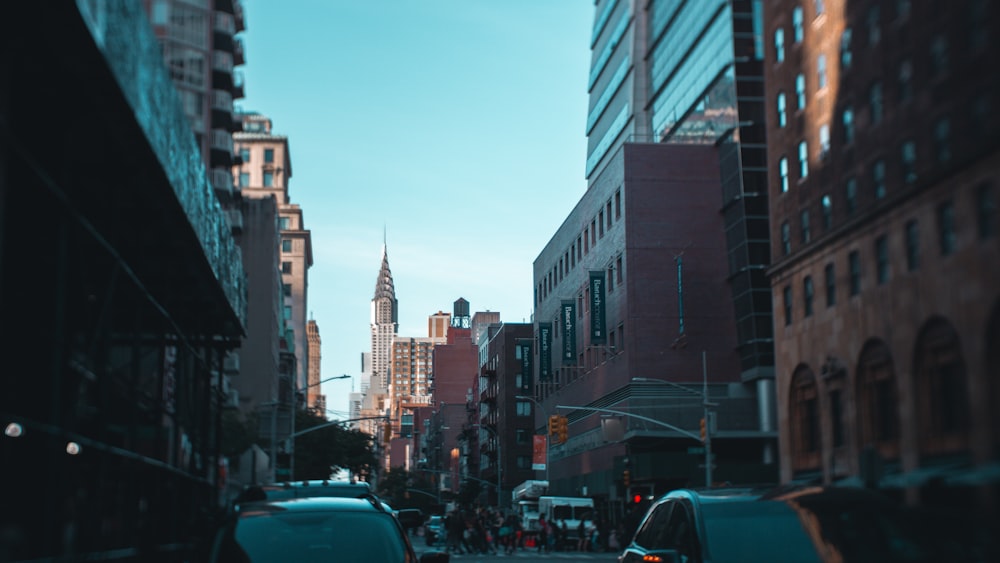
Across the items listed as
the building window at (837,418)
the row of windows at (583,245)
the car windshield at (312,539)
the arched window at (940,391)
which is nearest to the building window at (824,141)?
the building window at (837,418)

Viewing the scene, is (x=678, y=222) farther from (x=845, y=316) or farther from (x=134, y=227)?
(x=845, y=316)

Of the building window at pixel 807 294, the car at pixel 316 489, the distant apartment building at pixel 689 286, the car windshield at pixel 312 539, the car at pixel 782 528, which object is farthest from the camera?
the distant apartment building at pixel 689 286

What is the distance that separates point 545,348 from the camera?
3371 inches

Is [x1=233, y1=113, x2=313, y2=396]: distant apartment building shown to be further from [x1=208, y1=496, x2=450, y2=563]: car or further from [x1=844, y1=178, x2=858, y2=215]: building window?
[x1=844, y1=178, x2=858, y2=215]: building window

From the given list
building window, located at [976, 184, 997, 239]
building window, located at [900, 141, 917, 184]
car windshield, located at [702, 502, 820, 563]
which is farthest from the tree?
building window, located at [976, 184, 997, 239]

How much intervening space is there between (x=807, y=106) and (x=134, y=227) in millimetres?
12856

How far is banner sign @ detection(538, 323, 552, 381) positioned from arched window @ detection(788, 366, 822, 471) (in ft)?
259

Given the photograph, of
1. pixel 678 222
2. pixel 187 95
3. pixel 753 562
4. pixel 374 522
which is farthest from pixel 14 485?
pixel 187 95

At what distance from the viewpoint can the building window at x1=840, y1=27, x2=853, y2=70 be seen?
17.7ft

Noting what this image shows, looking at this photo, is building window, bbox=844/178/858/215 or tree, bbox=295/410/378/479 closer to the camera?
building window, bbox=844/178/858/215

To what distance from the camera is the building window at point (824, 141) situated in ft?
18.6

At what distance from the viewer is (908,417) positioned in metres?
4.93

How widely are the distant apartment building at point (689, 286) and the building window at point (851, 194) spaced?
5107cm

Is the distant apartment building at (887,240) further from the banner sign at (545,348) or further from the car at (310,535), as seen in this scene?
the banner sign at (545,348)
